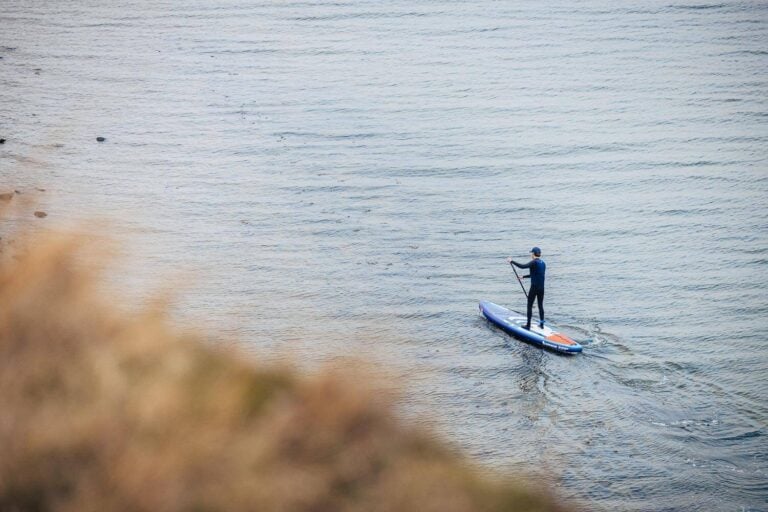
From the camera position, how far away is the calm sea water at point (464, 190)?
14.4m

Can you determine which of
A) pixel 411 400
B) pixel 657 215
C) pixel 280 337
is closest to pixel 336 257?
pixel 280 337

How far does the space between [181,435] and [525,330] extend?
863cm

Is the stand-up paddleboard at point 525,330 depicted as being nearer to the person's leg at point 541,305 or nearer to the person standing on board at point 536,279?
the person's leg at point 541,305

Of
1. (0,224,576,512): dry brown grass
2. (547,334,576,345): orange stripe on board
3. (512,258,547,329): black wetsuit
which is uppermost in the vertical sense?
(512,258,547,329): black wetsuit

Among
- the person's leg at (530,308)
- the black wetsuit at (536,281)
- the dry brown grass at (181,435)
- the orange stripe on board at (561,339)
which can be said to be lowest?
the dry brown grass at (181,435)

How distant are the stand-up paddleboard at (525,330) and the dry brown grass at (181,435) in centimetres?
439

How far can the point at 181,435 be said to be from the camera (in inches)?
408

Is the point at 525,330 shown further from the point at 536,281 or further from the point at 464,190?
the point at 464,190

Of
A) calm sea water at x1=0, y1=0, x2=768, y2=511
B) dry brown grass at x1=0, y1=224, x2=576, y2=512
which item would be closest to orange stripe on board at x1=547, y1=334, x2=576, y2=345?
calm sea water at x1=0, y1=0, x2=768, y2=511

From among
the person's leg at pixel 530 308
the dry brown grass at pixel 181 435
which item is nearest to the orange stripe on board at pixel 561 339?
the person's leg at pixel 530 308

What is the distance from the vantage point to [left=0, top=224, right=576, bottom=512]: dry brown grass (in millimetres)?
9477

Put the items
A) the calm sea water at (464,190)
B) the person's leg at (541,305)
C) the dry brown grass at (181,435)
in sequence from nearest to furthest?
1. the dry brown grass at (181,435)
2. the calm sea water at (464,190)
3. the person's leg at (541,305)

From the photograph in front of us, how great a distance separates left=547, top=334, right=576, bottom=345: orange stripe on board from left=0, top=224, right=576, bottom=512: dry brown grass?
4571mm

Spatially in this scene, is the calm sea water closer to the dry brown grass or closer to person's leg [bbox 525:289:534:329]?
person's leg [bbox 525:289:534:329]
